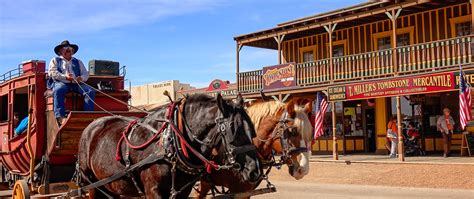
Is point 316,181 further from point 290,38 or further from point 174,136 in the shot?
point 174,136

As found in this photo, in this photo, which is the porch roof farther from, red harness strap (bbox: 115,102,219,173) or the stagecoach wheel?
red harness strap (bbox: 115,102,219,173)

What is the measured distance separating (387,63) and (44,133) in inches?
590

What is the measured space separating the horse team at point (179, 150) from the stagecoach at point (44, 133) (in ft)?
2.83

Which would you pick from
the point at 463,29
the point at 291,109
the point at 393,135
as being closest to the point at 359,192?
the point at 393,135

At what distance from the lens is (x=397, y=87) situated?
63.7 feet

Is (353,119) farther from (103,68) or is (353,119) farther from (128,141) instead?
(128,141)

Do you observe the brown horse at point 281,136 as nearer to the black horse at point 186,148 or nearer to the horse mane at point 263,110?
the horse mane at point 263,110

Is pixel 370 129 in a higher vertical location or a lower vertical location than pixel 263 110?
lower

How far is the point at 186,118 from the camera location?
5.75m

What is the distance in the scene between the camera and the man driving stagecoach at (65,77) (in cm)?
835

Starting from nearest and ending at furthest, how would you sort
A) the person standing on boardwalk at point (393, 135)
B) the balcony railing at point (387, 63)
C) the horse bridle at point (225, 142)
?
the horse bridle at point (225, 142) < the balcony railing at point (387, 63) < the person standing on boardwalk at point (393, 135)

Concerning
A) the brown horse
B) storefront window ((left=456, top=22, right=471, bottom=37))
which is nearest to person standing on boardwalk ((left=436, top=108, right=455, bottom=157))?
storefront window ((left=456, top=22, right=471, bottom=37))

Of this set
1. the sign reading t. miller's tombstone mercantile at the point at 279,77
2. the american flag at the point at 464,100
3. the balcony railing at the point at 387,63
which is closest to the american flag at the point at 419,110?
the balcony railing at the point at 387,63

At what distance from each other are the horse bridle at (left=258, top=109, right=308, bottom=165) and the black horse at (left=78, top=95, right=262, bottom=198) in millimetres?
1785
